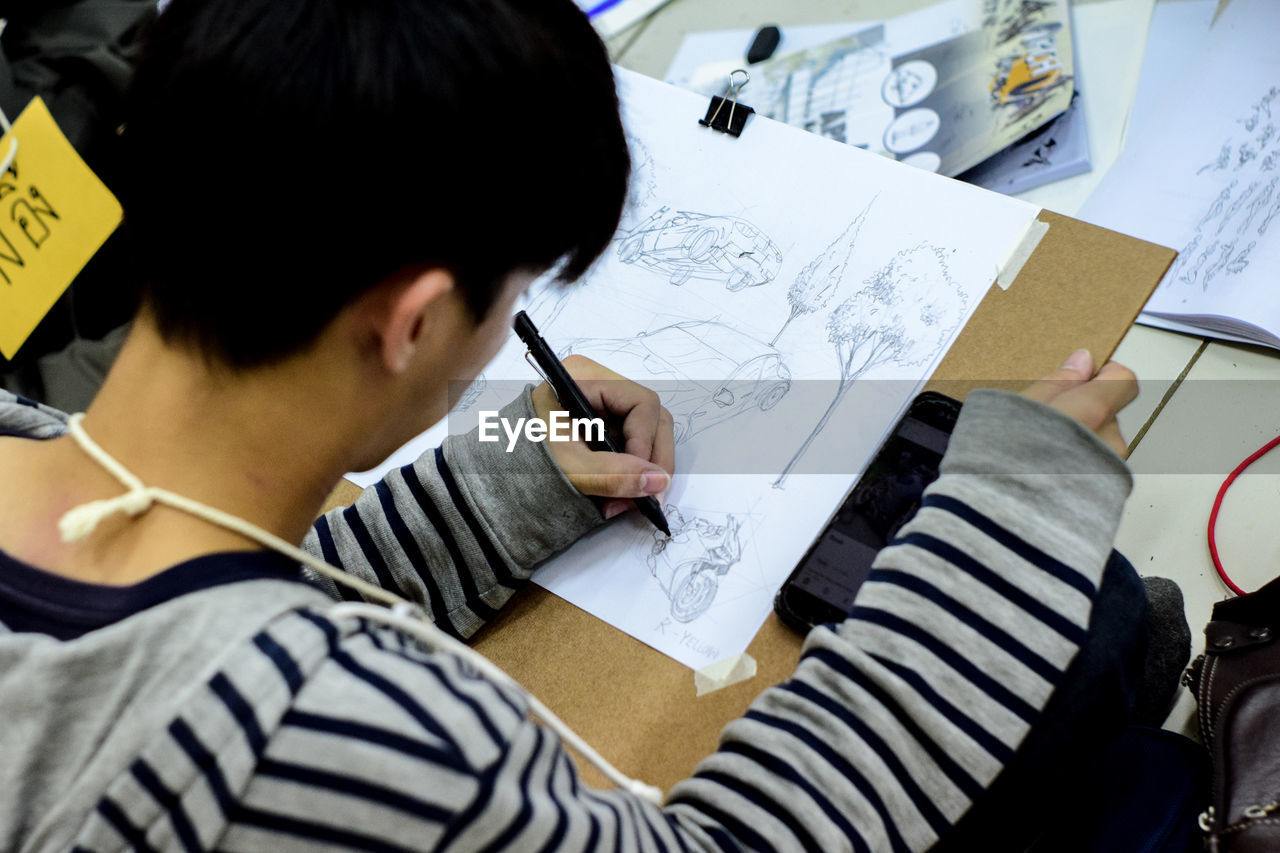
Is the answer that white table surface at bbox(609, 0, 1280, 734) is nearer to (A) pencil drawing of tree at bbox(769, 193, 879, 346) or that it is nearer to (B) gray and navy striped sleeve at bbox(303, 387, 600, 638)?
(A) pencil drawing of tree at bbox(769, 193, 879, 346)

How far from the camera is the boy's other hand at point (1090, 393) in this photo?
540mm

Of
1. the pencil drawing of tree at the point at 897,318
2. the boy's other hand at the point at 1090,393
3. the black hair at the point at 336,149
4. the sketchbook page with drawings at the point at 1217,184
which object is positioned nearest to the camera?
the black hair at the point at 336,149

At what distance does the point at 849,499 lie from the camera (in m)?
0.59

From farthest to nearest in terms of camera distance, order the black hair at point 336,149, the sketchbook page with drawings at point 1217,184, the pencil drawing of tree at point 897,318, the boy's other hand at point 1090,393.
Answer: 1. the sketchbook page with drawings at point 1217,184
2. the pencil drawing of tree at point 897,318
3. the boy's other hand at point 1090,393
4. the black hair at point 336,149

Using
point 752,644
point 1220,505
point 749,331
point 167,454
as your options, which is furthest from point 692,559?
point 1220,505

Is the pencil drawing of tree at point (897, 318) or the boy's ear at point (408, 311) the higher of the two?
the pencil drawing of tree at point (897, 318)

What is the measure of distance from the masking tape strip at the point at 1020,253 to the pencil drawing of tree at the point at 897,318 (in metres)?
0.03

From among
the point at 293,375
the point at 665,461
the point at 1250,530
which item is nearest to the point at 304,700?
the point at 293,375

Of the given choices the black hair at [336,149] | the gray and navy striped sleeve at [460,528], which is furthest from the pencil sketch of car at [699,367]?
the black hair at [336,149]

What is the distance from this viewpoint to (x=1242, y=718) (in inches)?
24.0

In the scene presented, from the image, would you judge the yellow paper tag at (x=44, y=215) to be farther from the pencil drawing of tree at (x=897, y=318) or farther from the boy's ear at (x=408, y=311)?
the pencil drawing of tree at (x=897, y=318)

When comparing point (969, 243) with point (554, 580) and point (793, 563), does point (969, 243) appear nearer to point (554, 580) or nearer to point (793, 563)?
point (793, 563)

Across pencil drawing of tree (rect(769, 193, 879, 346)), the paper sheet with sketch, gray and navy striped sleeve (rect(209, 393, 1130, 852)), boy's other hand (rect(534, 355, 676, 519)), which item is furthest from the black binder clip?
gray and navy striped sleeve (rect(209, 393, 1130, 852))

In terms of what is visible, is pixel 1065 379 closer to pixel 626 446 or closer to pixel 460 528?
pixel 626 446
